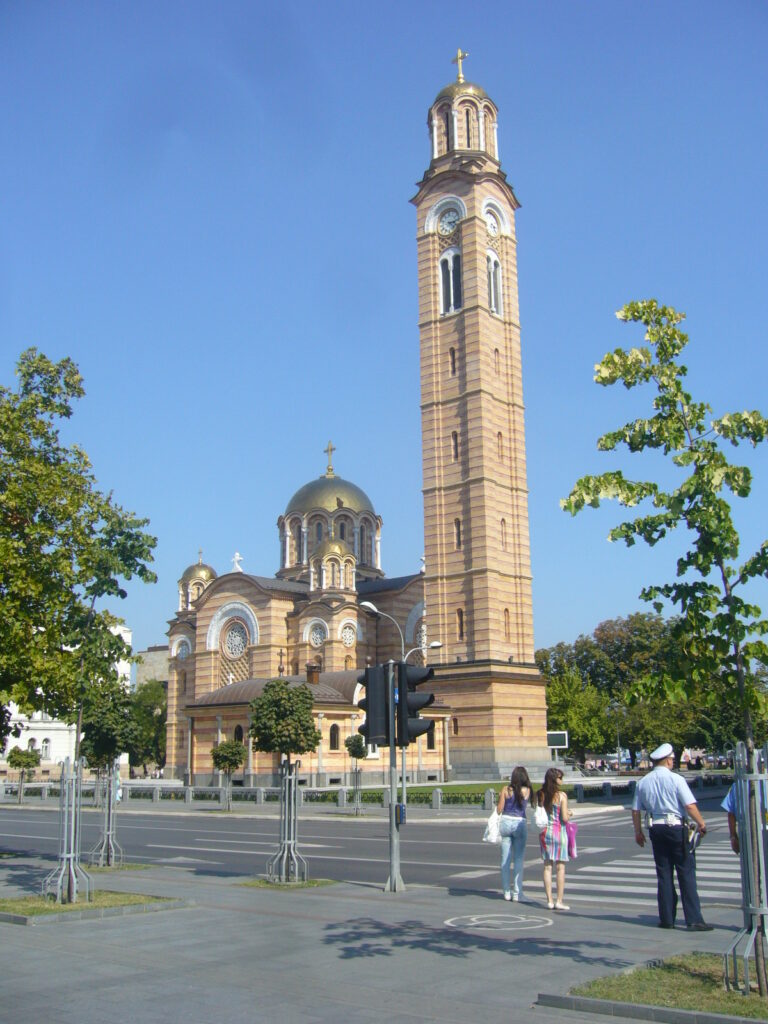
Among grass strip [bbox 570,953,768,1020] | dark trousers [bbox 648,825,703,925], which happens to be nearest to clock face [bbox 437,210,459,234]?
dark trousers [bbox 648,825,703,925]

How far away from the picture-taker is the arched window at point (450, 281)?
54.7 m

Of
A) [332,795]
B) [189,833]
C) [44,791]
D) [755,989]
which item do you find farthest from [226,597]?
[755,989]

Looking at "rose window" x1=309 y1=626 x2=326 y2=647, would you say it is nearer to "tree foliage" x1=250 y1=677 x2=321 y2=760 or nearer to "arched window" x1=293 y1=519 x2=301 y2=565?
"arched window" x1=293 y1=519 x2=301 y2=565

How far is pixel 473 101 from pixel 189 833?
45466 millimetres

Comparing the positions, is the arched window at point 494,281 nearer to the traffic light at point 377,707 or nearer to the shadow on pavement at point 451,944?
the traffic light at point 377,707

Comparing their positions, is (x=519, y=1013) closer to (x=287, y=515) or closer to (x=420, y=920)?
(x=420, y=920)

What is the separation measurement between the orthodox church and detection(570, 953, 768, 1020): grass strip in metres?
39.4

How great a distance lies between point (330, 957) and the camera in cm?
918

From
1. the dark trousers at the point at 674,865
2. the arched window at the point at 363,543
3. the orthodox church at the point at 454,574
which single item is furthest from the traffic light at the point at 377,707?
the arched window at the point at 363,543

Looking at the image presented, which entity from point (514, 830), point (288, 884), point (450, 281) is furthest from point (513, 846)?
point (450, 281)

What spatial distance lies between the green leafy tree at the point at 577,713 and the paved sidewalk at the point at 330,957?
5396cm

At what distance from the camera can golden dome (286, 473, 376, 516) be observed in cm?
7256

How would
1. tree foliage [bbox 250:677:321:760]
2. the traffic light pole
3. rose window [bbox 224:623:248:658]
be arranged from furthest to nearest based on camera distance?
1. rose window [bbox 224:623:248:658]
2. tree foliage [bbox 250:677:321:760]
3. the traffic light pole

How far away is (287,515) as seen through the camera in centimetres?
7419
